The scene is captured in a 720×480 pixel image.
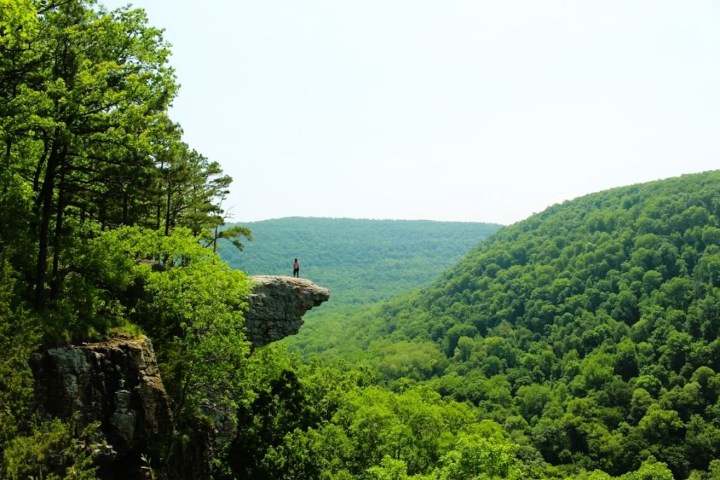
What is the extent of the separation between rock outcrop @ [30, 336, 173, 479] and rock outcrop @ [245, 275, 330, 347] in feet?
43.3

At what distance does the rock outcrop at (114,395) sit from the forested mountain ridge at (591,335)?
302 ft

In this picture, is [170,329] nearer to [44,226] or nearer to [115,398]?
[115,398]

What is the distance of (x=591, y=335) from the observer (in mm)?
139000

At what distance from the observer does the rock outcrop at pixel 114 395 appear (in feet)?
61.3

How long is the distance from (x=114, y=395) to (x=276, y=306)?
58.2 feet

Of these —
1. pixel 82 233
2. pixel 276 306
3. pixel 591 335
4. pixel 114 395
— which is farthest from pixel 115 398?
pixel 591 335

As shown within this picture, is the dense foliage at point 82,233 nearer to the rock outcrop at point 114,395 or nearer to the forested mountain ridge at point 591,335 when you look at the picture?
the rock outcrop at point 114,395

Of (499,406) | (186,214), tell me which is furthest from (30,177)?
(499,406)

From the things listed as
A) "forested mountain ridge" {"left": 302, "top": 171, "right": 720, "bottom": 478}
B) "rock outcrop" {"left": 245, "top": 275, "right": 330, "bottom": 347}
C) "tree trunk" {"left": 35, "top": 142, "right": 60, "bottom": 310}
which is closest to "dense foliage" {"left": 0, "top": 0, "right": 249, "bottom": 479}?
"tree trunk" {"left": 35, "top": 142, "right": 60, "bottom": 310}

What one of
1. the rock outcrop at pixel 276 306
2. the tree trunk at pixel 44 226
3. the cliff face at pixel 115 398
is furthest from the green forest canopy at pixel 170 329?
the rock outcrop at pixel 276 306

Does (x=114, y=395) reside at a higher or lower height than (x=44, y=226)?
lower

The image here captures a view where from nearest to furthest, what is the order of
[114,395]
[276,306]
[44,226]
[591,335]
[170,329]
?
[44,226] < [114,395] < [170,329] < [276,306] < [591,335]

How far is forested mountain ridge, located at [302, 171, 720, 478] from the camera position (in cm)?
10469

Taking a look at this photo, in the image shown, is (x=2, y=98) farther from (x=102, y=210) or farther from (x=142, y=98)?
(x=102, y=210)
